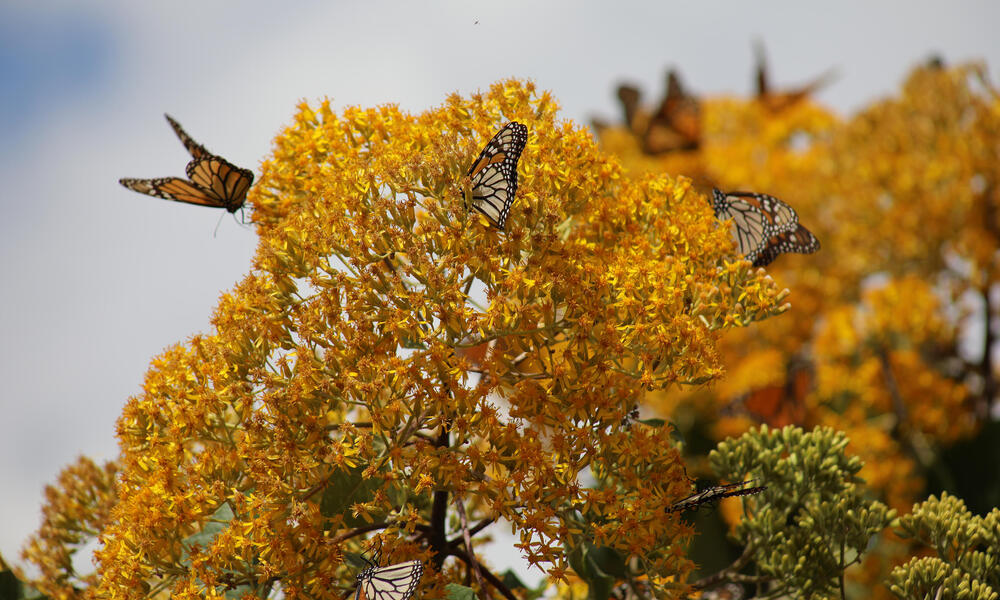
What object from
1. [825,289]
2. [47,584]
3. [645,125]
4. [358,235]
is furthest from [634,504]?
[645,125]

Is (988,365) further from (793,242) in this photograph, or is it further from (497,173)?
(497,173)

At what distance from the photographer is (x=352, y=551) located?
9.23ft

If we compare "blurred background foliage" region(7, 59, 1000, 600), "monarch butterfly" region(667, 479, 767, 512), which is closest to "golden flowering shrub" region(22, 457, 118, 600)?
"blurred background foliage" region(7, 59, 1000, 600)

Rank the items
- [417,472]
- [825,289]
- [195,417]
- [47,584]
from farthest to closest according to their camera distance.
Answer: [825,289] < [47,584] < [195,417] < [417,472]

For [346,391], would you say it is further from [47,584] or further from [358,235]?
[47,584]

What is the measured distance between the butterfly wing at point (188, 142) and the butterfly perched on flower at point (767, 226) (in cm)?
208

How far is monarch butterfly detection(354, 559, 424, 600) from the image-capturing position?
230 cm

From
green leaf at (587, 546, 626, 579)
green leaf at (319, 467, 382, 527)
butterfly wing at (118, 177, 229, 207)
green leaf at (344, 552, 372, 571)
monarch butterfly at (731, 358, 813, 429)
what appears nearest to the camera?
green leaf at (319, 467, 382, 527)

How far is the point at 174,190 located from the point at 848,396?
5.76 m

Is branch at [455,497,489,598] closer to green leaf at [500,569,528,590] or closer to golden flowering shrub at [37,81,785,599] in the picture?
golden flowering shrub at [37,81,785,599]

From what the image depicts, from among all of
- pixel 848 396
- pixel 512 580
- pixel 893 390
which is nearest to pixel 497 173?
pixel 512 580

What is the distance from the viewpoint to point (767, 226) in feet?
11.8

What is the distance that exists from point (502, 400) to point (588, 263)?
51 centimetres

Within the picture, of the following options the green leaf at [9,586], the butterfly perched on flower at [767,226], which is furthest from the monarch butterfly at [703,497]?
the green leaf at [9,586]
